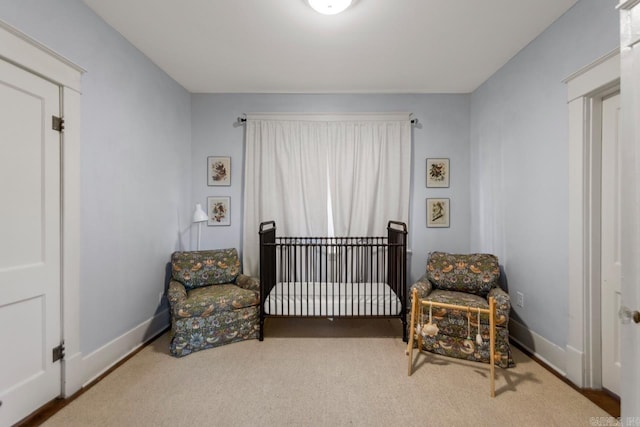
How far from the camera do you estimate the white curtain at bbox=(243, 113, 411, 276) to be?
134 inches

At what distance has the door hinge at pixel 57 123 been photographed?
5.85 feet

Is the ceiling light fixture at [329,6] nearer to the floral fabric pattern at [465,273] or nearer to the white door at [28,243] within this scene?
the white door at [28,243]

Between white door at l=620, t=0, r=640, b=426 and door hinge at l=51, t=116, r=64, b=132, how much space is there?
279cm

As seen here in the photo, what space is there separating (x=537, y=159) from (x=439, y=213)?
1224 millimetres

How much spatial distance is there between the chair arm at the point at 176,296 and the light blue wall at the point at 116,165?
10.5 inches

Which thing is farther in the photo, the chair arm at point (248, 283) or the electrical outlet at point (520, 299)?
the chair arm at point (248, 283)

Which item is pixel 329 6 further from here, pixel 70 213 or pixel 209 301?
pixel 209 301

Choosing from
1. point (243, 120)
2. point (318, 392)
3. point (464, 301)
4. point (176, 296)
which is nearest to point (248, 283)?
point (176, 296)

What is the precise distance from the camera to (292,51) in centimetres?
252

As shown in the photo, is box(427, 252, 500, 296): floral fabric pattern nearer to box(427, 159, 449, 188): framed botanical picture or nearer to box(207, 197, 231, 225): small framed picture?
box(427, 159, 449, 188): framed botanical picture

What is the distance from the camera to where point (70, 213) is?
189cm

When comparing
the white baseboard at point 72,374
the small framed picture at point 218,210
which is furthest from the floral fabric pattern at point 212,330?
the small framed picture at point 218,210

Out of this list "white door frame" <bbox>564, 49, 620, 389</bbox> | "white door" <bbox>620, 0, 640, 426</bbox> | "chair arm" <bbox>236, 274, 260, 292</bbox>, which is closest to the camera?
"white door" <bbox>620, 0, 640, 426</bbox>

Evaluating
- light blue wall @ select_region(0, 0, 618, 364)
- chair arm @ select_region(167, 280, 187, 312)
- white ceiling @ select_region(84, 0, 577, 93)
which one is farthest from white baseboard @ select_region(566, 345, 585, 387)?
chair arm @ select_region(167, 280, 187, 312)
